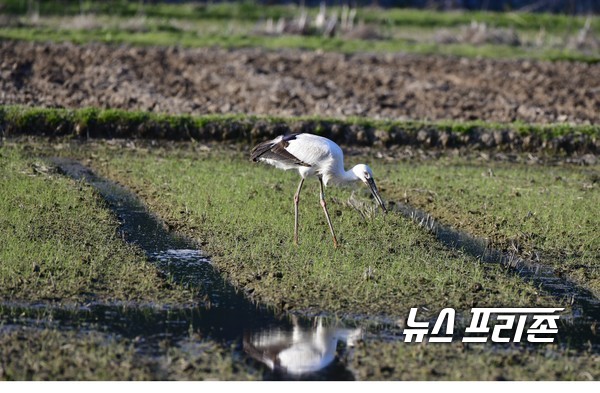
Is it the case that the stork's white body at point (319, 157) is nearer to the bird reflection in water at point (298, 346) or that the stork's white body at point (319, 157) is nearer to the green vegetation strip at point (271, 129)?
the bird reflection in water at point (298, 346)

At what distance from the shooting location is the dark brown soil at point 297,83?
59.1ft

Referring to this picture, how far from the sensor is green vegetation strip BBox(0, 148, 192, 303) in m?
8.50

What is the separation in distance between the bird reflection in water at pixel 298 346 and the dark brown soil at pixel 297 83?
389 inches

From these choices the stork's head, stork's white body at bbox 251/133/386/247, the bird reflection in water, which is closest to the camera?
the bird reflection in water

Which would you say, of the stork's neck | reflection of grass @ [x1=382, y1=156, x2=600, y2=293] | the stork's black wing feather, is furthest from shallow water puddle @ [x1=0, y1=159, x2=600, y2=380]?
the stork's neck

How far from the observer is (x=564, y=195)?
42.3 feet

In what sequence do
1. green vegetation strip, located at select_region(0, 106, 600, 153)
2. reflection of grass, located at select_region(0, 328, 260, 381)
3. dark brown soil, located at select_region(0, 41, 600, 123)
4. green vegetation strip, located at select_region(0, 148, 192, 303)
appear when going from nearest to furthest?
reflection of grass, located at select_region(0, 328, 260, 381) < green vegetation strip, located at select_region(0, 148, 192, 303) < green vegetation strip, located at select_region(0, 106, 600, 153) < dark brown soil, located at select_region(0, 41, 600, 123)

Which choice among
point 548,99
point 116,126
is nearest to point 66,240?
point 116,126

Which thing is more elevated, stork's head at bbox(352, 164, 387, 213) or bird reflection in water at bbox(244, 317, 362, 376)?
stork's head at bbox(352, 164, 387, 213)

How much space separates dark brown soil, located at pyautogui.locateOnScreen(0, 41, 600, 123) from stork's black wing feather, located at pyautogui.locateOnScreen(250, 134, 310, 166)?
21.7 feet

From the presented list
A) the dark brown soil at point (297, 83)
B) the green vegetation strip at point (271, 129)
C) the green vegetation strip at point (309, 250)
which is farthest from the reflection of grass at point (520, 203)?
the dark brown soil at point (297, 83)

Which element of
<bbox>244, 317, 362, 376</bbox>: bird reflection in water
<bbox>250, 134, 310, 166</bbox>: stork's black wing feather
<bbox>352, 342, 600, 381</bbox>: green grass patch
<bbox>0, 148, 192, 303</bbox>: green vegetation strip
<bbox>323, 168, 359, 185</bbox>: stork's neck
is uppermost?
<bbox>250, 134, 310, 166</bbox>: stork's black wing feather

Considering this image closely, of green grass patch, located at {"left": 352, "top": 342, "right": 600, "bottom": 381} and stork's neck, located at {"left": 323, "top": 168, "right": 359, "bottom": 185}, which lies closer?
green grass patch, located at {"left": 352, "top": 342, "right": 600, "bottom": 381}

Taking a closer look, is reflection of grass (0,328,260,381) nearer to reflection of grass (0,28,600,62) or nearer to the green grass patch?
the green grass patch
